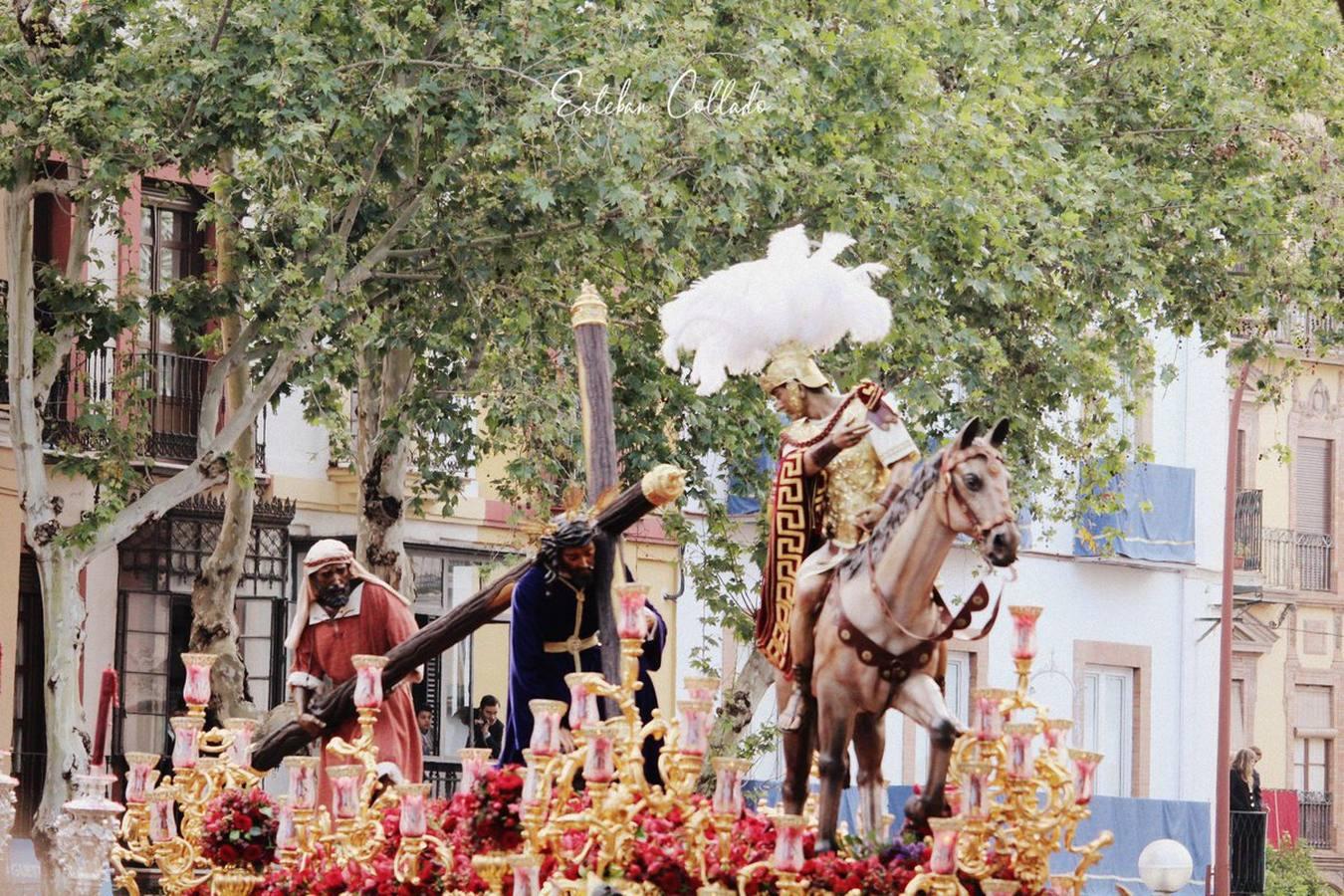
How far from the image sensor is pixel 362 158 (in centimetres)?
2089

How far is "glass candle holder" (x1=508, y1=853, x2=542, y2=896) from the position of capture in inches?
455

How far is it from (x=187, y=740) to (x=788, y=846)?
3.74 metres

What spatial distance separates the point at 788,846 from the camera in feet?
36.6

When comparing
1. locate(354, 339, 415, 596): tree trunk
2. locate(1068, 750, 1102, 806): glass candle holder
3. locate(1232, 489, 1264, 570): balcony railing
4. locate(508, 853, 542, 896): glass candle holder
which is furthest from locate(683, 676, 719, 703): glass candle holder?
locate(1232, 489, 1264, 570): balcony railing

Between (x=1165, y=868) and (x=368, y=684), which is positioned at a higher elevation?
(x=368, y=684)

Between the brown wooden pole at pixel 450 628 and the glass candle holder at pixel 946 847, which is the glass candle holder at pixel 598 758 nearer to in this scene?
the glass candle holder at pixel 946 847

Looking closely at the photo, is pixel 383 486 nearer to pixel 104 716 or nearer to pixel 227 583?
pixel 227 583

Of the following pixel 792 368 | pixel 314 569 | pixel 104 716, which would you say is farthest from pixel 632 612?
pixel 104 716

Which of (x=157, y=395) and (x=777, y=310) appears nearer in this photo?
(x=777, y=310)

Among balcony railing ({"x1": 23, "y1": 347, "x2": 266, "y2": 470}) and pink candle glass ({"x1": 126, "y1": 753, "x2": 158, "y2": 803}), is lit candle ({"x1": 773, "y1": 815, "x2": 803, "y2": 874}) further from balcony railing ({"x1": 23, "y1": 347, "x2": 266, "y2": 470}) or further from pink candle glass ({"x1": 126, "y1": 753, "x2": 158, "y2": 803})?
balcony railing ({"x1": 23, "y1": 347, "x2": 266, "y2": 470})

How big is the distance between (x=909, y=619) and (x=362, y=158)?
10.1 m

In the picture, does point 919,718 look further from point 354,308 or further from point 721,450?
point 721,450

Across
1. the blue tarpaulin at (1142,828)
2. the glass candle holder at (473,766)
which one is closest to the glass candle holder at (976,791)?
the glass candle holder at (473,766)

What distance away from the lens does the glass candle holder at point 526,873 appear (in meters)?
11.6
